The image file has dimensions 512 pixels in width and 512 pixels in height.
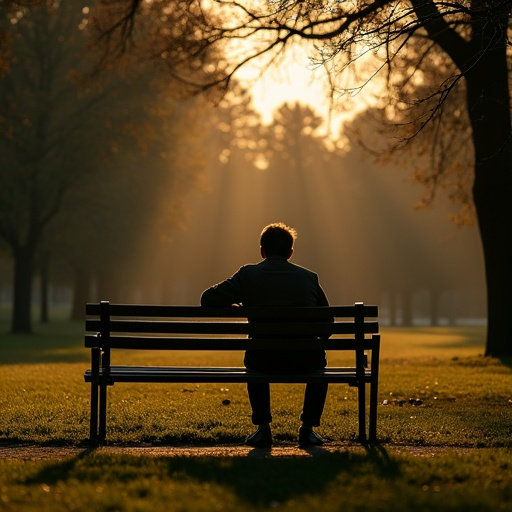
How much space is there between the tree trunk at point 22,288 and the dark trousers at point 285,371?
2824 centimetres

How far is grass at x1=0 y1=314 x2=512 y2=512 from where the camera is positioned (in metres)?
5.37

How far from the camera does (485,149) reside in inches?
706

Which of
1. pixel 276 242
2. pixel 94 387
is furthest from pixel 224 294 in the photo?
pixel 94 387

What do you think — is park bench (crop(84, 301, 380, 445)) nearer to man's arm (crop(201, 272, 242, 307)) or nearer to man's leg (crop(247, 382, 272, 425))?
man's arm (crop(201, 272, 242, 307))

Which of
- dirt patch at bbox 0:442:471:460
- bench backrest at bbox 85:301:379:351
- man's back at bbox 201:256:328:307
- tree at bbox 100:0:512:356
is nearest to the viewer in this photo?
dirt patch at bbox 0:442:471:460

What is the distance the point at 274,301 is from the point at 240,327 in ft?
1.20

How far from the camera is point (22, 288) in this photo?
35.7m

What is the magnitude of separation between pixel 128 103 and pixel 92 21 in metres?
15.1

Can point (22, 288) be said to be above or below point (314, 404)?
above

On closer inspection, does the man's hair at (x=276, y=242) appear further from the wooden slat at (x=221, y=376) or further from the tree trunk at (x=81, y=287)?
the tree trunk at (x=81, y=287)

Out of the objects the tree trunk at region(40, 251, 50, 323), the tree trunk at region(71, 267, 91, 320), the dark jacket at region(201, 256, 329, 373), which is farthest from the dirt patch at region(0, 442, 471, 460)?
the tree trunk at region(71, 267, 91, 320)

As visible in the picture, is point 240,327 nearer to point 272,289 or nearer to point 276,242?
point 272,289

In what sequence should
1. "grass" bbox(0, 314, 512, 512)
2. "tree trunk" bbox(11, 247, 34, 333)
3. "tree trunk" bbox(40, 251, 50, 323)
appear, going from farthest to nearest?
"tree trunk" bbox(40, 251, 50, 323), "tree trunk" bbox(11, 247, 34, 333), "grass" bbox(0, 314, 512, 512)

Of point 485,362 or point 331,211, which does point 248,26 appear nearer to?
point 485,362
